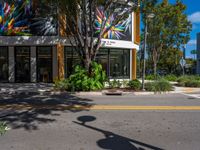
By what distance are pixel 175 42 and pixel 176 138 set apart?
2977 cm

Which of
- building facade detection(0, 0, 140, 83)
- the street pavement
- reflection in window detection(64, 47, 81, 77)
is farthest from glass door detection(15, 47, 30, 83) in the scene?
the street pavement

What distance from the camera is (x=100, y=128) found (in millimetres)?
7410

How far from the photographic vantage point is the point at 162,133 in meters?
6.89

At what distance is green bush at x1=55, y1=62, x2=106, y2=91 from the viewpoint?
17064 mm

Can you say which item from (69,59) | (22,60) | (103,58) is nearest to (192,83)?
(103,58)

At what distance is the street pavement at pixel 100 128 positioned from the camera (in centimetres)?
592

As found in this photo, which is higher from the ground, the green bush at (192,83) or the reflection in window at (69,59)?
the reflection in window at (69,59)

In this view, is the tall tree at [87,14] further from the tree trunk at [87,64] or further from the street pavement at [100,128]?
the street pavement at [100,128]

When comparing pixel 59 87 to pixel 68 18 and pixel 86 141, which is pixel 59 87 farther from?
pixel 86 141

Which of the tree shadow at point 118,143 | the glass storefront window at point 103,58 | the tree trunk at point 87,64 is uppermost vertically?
the glass storefront window at point 103,58

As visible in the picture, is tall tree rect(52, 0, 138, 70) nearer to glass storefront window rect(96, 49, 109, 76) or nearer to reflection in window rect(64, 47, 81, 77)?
reflection in window rect(64, 47, 81, 77)

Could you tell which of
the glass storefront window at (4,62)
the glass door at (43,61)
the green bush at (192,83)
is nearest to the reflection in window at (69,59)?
the glass door at (43,61)

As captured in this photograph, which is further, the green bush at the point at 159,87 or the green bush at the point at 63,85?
the green bush at the point at 159,87

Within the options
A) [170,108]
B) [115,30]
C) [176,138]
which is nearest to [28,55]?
[115,30]
